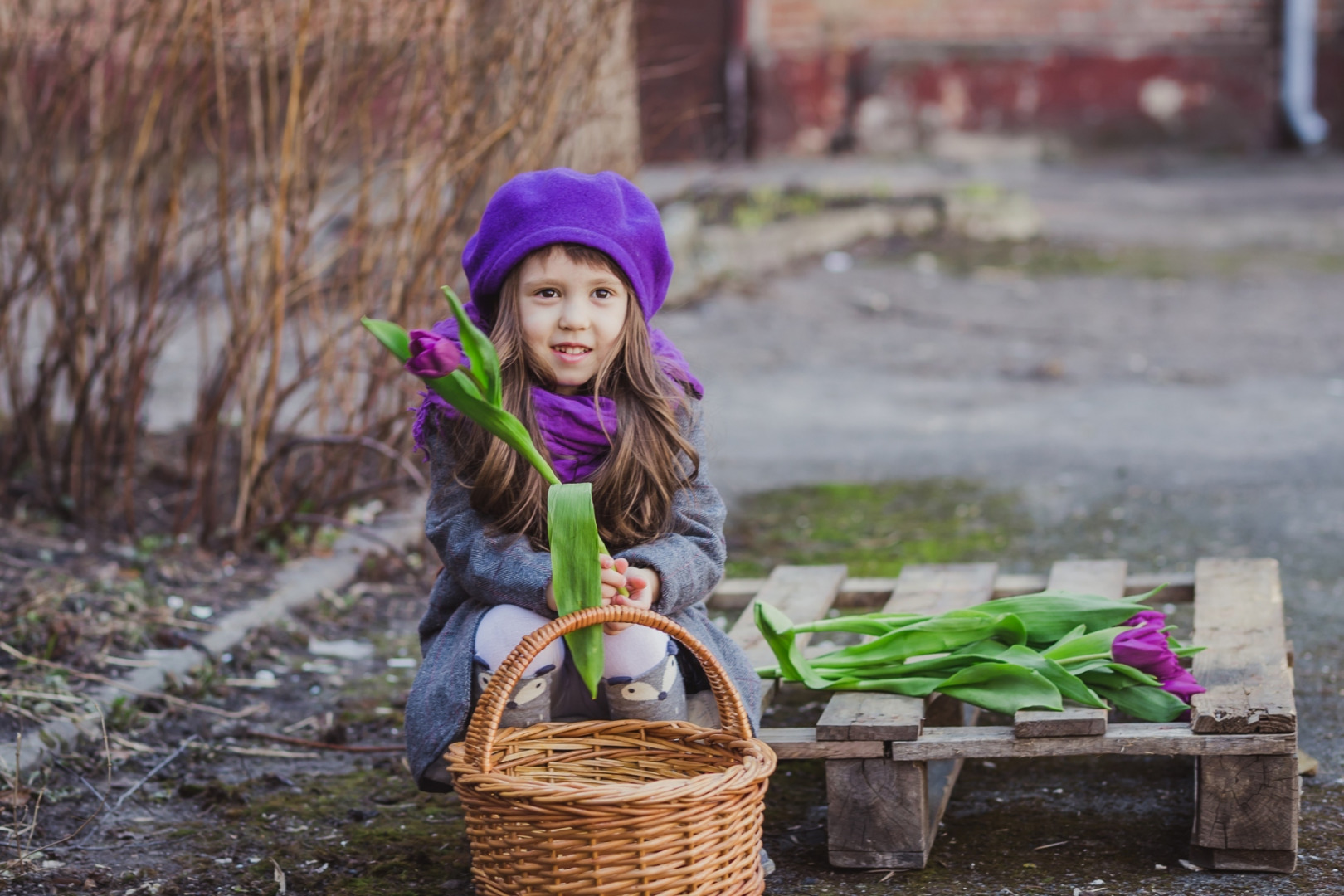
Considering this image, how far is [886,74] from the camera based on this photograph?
1434 cm

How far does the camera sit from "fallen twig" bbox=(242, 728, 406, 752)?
2969 mm

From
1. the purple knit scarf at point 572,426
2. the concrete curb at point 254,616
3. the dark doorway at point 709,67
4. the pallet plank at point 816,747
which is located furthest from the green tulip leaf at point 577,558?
the dark doorway at point 709,67

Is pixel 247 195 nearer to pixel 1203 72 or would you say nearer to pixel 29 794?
pixel 29 794

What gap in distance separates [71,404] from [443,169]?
115 cm

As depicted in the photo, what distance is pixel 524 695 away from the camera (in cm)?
232

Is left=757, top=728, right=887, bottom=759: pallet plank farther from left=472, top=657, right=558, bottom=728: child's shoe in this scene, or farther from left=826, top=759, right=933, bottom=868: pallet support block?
left=472, top=657, right=558, bottom=728: child's shoe

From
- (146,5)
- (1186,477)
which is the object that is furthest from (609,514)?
(1186,477)

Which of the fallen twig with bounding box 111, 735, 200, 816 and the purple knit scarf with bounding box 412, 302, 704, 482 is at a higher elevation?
the purple knit scarf with bounding box 412, 302, 704, 482

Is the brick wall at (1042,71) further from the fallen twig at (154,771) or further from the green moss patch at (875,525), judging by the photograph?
the fallen twig at (154,771)

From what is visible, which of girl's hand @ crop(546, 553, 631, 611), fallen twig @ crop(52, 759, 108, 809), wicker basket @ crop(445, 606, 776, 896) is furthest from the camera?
fallen twig @ crop(52, 759, 108, 809)

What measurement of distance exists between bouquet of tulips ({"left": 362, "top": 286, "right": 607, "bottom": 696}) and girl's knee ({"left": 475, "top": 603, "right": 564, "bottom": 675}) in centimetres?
15

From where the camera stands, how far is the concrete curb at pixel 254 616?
9.21 ft

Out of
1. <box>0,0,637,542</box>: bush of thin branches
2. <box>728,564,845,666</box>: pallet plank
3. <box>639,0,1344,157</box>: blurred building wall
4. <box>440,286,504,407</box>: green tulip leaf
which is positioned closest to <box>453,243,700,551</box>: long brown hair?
<box>440,286,504,407</box>: green tulip leaf

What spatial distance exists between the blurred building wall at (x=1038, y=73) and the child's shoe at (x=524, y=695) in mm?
12020
